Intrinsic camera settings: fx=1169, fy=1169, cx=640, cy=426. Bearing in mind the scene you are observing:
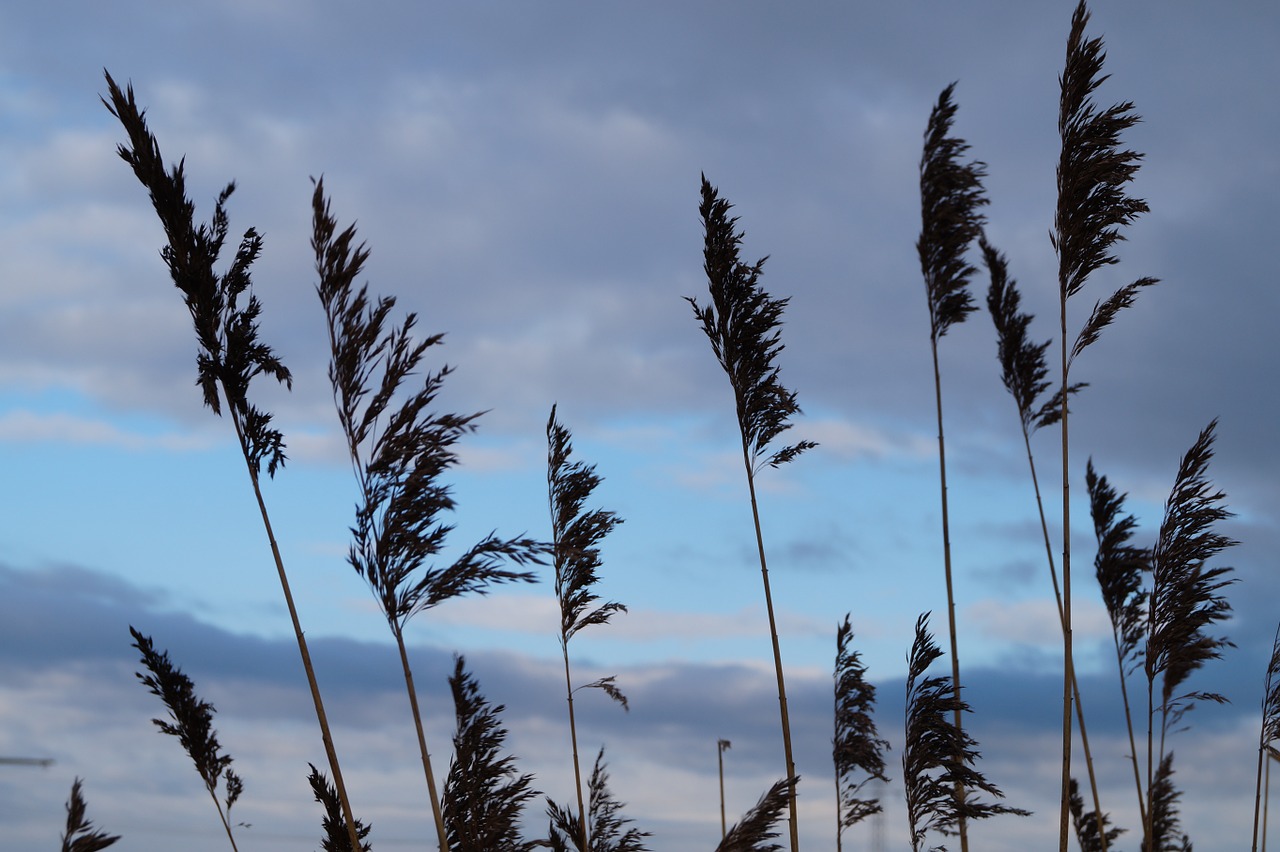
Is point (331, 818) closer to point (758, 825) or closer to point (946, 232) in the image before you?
point (758, 825)

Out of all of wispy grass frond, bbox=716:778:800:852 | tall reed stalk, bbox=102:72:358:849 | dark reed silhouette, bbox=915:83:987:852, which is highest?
dark reed silhouette, bbox=915:83:987:852

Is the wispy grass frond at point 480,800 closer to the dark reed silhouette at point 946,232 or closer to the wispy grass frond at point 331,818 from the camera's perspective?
the wispy grass frond at point 331,818

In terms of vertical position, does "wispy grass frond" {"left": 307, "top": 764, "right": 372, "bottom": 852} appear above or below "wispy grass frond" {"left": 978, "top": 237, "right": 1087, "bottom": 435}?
below

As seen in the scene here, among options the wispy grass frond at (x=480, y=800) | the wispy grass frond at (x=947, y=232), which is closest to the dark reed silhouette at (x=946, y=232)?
the wispy grass frond at (x=947, y=232)

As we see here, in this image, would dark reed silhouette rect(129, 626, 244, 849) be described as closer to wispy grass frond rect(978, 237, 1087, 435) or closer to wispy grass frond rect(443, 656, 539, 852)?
wispy grass frond rect(443, 656, 539, 852)

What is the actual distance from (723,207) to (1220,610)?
18.1ft

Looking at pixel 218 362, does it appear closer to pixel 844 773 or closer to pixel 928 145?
pixel 928 145

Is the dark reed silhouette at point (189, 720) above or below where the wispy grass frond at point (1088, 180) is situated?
below

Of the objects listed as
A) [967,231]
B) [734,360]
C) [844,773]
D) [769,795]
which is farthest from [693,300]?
[844,773]

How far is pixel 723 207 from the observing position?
8.95 meters

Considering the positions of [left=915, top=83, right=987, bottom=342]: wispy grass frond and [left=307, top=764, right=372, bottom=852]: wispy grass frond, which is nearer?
[left=307, top=764, right=372, bottom=852]: wispy grass frond

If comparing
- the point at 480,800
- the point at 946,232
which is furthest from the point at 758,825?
the point at 946,232

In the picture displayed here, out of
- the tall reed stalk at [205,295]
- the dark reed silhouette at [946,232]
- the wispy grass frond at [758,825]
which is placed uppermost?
the dark reed silhouette at [946,232]

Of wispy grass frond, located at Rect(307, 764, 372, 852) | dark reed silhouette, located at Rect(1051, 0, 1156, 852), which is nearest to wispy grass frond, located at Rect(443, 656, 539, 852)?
wispy grass frond, located at Rect(307, 764, 372, 852)
